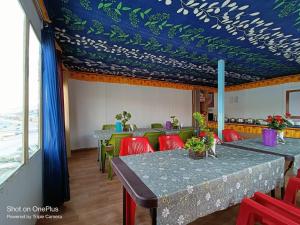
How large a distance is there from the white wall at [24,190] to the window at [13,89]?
70 millimetres

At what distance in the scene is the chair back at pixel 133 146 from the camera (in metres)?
2.08

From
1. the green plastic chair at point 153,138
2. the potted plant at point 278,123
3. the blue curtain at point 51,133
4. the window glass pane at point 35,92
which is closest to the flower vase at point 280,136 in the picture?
the potted plant at point 278,123

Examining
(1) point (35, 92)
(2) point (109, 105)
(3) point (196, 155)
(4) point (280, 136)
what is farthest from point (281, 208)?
(2) point (109, 105)

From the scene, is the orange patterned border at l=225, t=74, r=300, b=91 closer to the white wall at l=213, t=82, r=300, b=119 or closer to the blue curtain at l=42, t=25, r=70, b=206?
the white wall at l=213, t=82, r=300, b=119

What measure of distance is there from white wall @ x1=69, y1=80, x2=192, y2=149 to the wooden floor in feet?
6.70

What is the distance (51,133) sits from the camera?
6.19 ft

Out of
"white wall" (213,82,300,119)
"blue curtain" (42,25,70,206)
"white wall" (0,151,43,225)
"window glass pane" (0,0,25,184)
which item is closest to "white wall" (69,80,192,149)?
"white wall" (213,82,300,119)

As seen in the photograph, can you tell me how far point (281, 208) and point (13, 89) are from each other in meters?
2.14

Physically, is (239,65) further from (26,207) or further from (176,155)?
(26,207)

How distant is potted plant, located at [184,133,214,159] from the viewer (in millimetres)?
1558

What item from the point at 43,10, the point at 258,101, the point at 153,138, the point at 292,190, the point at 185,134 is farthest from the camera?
the point at 258,101

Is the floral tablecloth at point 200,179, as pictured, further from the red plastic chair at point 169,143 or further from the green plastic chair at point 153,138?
the green plastic chair at point 153,138

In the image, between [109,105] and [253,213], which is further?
[109,105]

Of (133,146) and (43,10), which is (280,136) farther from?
(43,10)
